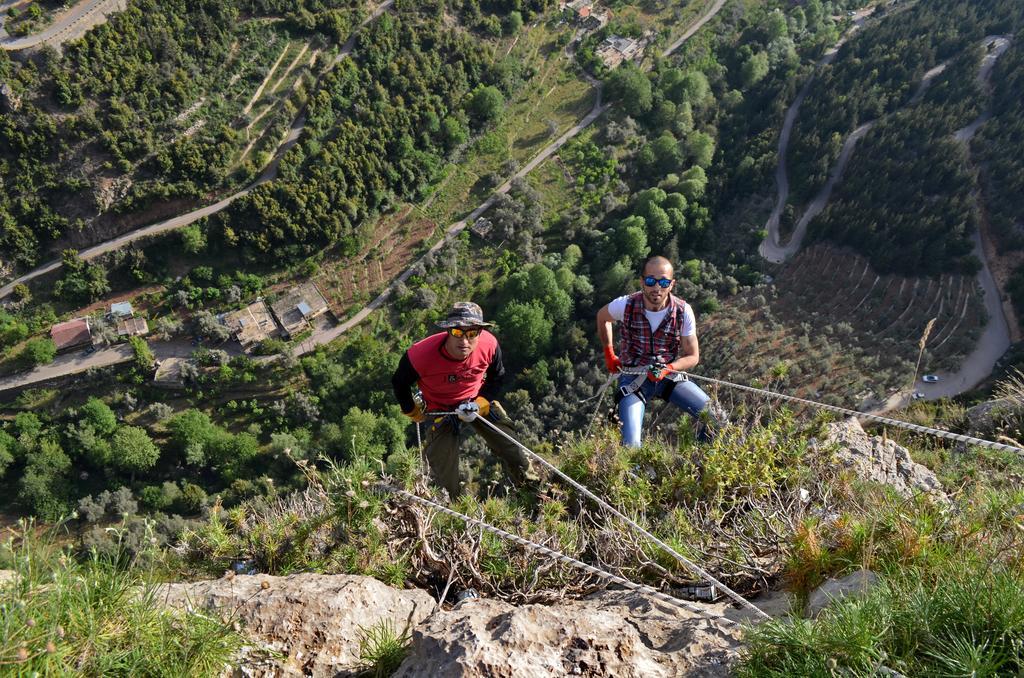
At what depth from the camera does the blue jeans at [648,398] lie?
614 cm

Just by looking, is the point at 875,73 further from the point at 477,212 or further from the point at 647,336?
the point at 647,336

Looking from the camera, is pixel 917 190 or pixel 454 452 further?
pixel 917 190

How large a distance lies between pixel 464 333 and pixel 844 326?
29.3 m

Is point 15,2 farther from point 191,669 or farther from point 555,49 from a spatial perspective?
point 191,669

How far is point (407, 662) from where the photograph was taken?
305cm

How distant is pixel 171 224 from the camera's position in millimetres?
26531

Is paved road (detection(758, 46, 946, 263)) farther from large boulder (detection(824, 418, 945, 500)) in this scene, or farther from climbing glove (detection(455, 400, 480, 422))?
climbing glove (detection(455, 400, 480, 422))

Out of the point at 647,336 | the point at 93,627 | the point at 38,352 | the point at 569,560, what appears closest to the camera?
the point at 93,627

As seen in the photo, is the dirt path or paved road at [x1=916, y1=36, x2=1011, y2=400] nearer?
paved road at [x1=916, y1=36, x2=1011, y2=400]

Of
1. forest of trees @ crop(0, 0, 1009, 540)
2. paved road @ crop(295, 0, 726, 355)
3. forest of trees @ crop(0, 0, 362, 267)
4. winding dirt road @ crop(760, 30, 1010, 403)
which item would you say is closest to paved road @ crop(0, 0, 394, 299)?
forest of trees @ crop(0, 0, 362, 267)

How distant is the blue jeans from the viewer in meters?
6.14

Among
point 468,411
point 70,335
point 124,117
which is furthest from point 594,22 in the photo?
point 468,411

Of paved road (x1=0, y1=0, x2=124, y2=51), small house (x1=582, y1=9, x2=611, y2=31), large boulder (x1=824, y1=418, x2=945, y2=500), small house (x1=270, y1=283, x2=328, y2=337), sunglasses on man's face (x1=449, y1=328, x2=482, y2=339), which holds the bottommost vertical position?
small house (x1=270, y1=283, x2=328, y2=337)

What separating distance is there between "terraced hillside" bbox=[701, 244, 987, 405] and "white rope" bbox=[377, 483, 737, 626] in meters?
24.3
